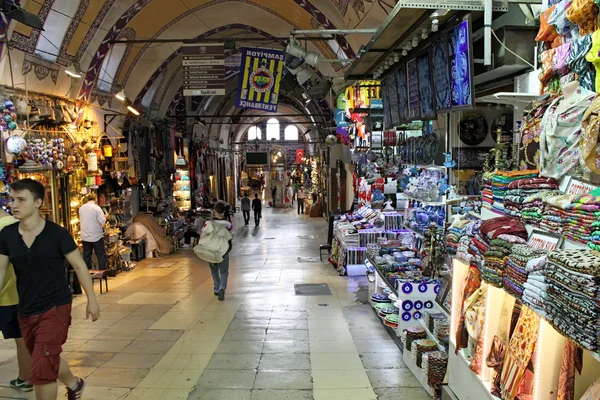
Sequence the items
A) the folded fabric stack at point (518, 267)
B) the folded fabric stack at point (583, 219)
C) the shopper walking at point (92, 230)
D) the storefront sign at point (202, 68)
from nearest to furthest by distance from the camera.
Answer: the folded fabric stack at point (583, 219)
the folded fabric stack at point (518, 267)
the shopper walking at point (92, 230)
the storefront sign at point (202, 68)

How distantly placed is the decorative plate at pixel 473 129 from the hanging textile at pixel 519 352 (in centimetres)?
327

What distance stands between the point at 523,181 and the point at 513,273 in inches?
21.4

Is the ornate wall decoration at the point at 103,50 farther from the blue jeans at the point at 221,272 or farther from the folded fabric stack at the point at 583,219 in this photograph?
the folded fabric stack at the point at 583,219

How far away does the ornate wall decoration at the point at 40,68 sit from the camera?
7211 mm

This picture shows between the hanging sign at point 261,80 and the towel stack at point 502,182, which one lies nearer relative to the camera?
the towel stack at point 502,182

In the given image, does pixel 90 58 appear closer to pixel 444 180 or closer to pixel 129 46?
pixel 129 46

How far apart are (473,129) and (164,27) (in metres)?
8.40

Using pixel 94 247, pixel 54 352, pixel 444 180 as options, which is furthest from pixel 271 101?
pixel 54 352

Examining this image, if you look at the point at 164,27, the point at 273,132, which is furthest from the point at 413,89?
the point at 273,132

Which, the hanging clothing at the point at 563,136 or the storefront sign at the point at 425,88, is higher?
the storefront sign at the point at 425,88

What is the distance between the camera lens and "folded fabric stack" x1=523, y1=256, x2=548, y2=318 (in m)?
1.98

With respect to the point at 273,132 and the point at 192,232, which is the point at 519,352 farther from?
the point at 273,132

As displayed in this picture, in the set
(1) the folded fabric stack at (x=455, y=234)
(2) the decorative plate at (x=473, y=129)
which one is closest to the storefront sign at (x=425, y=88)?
(2) the decorative plate at (x=473, y=129)

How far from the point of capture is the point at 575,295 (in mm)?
1711
